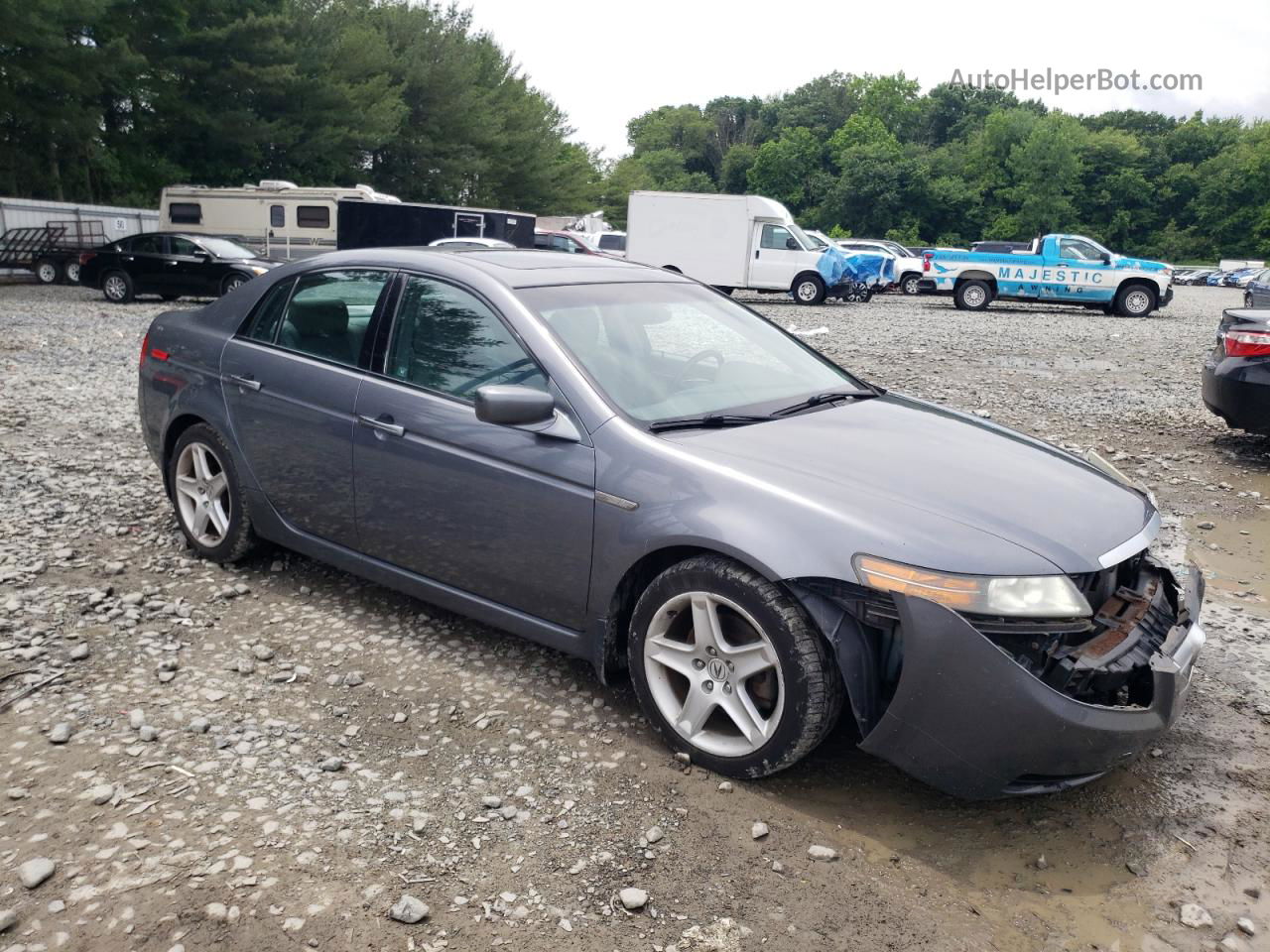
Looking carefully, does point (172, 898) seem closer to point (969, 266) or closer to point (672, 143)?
point (969, 266)

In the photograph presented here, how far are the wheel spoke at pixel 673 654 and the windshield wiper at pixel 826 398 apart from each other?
0.98m

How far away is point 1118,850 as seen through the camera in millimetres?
2996

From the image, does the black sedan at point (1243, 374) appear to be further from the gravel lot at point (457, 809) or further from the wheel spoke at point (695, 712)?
the wheel spoke at point (695, 712)

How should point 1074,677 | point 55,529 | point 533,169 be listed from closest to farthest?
1. point 1074,677
2. point 55,529
3. point 533,169

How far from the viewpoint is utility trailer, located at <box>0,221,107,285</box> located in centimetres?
2535

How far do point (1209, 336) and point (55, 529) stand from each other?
64.1ft

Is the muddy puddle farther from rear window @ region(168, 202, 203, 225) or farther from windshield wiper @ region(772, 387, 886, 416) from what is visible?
rear window @ region(168, 202, 203, 225)

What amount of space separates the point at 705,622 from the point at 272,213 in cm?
2422

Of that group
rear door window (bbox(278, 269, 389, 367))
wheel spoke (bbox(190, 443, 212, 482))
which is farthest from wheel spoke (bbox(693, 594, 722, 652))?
wheel spoke (bbox(190, 443, 212, 482))

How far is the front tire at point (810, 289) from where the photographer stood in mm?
25094

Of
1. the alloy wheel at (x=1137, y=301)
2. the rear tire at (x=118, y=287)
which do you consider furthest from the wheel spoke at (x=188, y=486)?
the alloy wheel at (x=1137, y=301)

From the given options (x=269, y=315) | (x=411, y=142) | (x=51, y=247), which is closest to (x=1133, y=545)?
(x=269, y=315)

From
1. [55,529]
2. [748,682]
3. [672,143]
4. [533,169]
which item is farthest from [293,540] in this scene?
[672,143]

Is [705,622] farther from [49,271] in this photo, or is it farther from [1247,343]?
[49,271]
